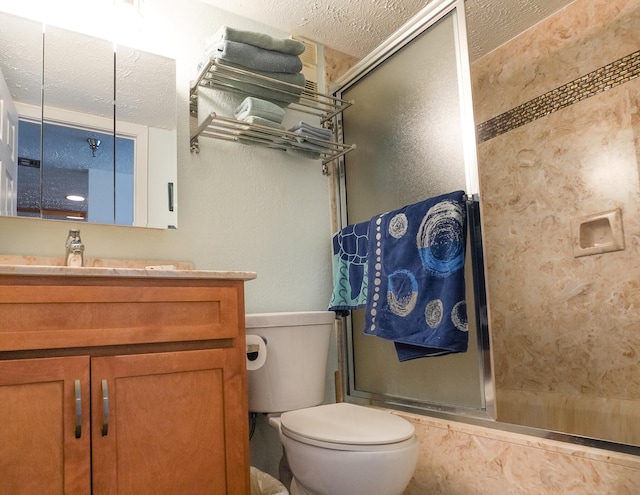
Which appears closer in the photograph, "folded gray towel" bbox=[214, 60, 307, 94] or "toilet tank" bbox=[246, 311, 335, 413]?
"toilet tank" bbox=[246, 311, 335, 413]

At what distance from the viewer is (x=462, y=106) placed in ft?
5.65

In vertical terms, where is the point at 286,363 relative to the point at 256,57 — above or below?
below

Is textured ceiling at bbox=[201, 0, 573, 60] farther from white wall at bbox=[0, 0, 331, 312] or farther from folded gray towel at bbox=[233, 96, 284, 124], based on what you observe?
folded gray towel at bbox=[233, 96, 284, 124]

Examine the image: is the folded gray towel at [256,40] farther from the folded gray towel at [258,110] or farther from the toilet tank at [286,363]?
the toilet tank at [286,363]

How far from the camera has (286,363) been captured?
1796 millimetres

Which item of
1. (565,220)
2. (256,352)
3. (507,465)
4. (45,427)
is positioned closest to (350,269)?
(256,352)

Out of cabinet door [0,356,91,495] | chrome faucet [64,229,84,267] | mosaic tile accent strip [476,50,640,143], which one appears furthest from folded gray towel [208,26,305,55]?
cabinet door [0,356,91,495]

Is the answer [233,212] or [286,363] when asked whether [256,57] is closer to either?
[233,212]

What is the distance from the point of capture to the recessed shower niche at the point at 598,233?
81.0 inches

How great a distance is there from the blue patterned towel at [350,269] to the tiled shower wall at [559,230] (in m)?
0.54

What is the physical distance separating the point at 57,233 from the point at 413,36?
1495mm

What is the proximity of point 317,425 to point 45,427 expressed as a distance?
0.71m

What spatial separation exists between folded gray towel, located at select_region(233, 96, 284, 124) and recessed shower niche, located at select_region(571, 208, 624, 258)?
1.40 meters

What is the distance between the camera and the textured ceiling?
2.14m
